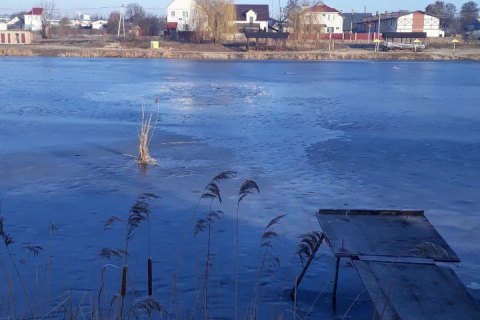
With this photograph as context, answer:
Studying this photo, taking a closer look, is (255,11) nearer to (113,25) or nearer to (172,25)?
(172,25)

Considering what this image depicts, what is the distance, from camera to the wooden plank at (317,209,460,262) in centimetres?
471

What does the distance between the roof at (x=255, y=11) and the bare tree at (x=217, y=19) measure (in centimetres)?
1810

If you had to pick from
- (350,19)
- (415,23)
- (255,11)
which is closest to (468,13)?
(350,19)

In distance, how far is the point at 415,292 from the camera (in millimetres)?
4277

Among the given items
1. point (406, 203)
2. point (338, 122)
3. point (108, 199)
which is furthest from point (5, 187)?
point (338, 122)

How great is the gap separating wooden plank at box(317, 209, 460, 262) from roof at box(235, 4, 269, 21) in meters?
75.3

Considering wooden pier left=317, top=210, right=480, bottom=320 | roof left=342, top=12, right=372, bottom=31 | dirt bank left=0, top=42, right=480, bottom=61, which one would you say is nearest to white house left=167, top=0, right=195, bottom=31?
dirt bank left=0, top=42, right=480, bottom=61

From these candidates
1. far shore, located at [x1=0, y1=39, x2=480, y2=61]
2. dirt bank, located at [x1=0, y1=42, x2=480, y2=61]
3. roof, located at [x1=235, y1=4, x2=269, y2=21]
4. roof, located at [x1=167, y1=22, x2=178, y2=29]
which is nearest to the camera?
dirt bank, located at [x1=0, y1=42, x2=480, y2=61]

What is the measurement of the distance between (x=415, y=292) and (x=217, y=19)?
191 ft

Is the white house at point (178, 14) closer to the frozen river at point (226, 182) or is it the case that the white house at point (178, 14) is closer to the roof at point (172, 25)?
the roof at point (172, 25)

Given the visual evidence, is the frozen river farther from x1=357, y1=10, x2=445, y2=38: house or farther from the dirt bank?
x1=357, y1=10, x2=445, y2=38: house

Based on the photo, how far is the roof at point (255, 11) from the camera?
79.8m

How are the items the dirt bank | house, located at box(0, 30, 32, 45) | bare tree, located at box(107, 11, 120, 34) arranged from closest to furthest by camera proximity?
Answer: 1. the dirt bank
2. house, located at box(0, 30, 32, 45)
3. bare tree, located at box(107, 11, 120, 34)

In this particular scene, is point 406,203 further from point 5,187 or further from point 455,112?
point 455,112
